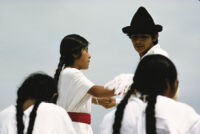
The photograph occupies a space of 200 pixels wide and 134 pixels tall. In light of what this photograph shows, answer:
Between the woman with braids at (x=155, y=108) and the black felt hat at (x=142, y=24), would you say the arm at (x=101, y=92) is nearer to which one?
the black felt hat at (x=142, y=24)

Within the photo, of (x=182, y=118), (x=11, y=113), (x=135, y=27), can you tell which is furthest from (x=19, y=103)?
(x=135, y=27)

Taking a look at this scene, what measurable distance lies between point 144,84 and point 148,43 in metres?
2.29

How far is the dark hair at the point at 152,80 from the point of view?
316cm

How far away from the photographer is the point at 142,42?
213 inches

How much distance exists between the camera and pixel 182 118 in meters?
3.21

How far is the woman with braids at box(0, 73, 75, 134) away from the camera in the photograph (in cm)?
405

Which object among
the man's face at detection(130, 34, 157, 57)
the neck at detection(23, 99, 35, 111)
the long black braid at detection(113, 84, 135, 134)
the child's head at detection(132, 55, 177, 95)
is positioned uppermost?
the child's head at detection(132, 55, 177, 95)

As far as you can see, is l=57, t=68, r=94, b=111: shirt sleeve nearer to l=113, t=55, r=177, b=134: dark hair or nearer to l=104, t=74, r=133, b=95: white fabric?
l=104, t=74, r=133, b=95: white fabric

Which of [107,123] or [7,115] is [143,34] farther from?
[107,123]

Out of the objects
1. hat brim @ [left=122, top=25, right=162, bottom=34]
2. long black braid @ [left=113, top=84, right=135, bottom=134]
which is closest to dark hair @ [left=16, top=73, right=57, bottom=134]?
long black braid @ [left=113, top=84, right=135, bottom=134]

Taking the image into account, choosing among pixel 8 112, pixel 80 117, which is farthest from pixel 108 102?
pixel 8 112

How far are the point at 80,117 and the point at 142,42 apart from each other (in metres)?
1.27

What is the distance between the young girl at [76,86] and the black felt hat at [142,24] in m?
0.66

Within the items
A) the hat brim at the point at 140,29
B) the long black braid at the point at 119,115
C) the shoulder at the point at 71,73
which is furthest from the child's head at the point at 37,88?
the hat brim at the point at 140,29
